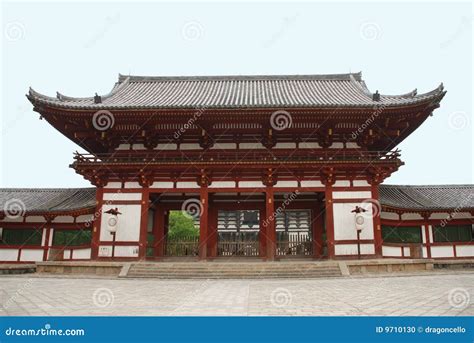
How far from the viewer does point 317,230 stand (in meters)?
18.6

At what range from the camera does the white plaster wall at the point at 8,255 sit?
1808 centimetres

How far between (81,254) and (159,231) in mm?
4079

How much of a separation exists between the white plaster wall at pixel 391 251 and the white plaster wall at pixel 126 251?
12.3 meters

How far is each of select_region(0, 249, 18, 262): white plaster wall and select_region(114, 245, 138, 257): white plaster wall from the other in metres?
6.57

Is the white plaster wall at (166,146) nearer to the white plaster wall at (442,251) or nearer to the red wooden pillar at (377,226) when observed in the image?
the red wooden pillar at (377,226)

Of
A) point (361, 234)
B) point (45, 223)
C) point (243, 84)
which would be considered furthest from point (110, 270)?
point (243, 84)

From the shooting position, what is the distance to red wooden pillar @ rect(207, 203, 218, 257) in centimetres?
1772

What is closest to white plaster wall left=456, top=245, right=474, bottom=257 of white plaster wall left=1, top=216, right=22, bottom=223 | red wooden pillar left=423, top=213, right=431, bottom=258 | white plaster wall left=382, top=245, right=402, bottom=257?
red wooden pillar left=423, top=213, right=431, bottom=258

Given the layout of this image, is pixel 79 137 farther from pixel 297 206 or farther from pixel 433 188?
pixel 433 188

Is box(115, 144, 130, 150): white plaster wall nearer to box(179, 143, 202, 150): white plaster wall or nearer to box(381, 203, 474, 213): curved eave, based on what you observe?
box(179, 143, 202, 150): white plaster wall

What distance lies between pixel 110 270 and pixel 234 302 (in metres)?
9.13

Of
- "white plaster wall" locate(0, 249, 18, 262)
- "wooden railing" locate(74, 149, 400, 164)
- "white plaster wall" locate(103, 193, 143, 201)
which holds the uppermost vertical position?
"wooden railing" locate(74, 149, 400, 164)

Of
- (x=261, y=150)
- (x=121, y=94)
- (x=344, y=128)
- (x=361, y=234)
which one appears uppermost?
(x=121, y=94)

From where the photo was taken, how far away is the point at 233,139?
1755 centimetres
